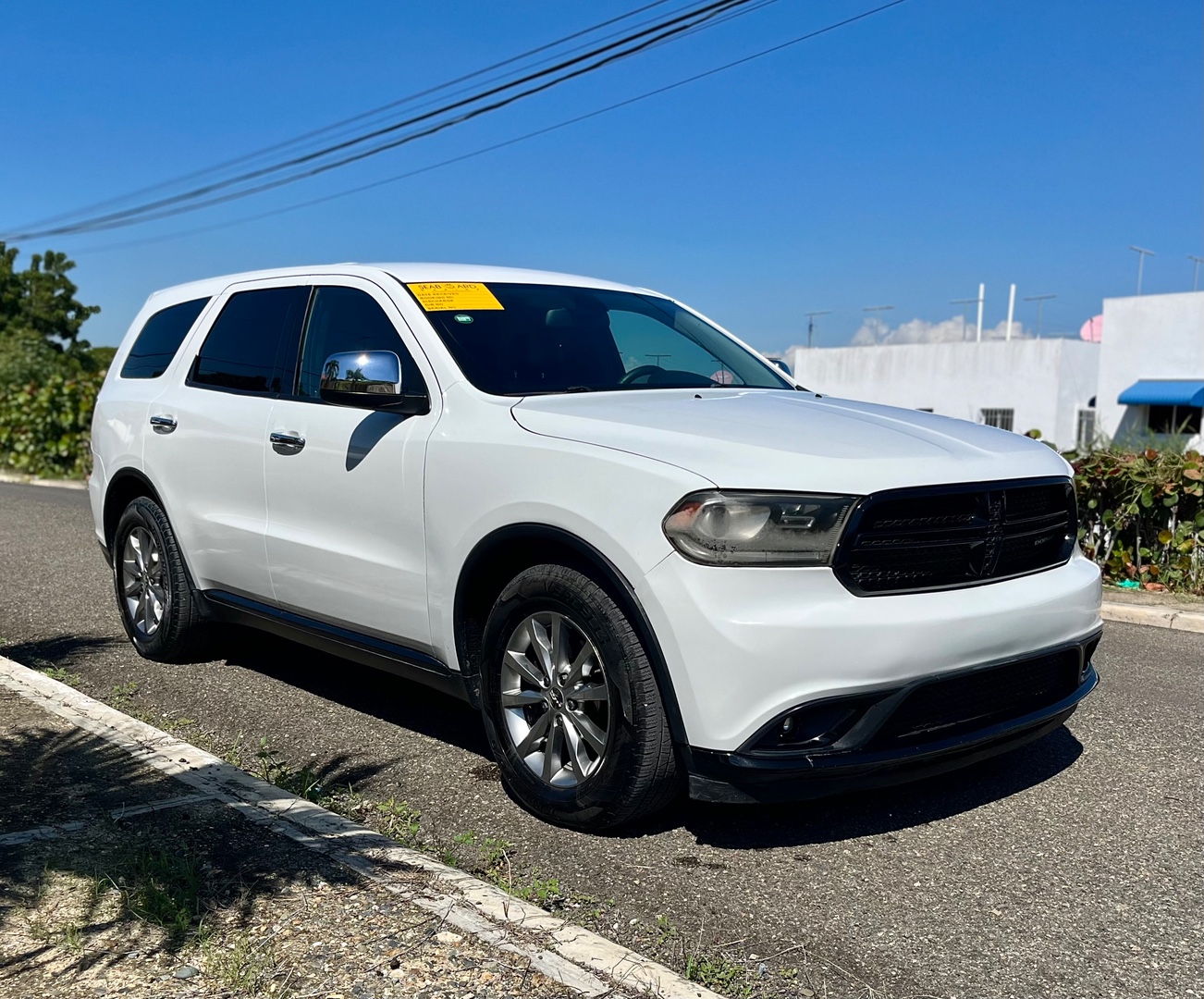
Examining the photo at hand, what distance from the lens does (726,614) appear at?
3404mm

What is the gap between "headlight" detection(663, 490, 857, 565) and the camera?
3434mm

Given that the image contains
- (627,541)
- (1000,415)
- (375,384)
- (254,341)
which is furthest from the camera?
(1000,415)

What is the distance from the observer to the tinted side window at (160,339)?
6.20m

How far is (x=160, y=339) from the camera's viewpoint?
6414mm

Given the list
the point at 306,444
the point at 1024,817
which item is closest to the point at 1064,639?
the point at 1024,817

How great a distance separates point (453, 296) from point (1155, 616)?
17.1 feet

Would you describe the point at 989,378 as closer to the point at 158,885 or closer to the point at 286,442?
the point at 286,442

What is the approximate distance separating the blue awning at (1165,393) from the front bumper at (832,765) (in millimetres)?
32431

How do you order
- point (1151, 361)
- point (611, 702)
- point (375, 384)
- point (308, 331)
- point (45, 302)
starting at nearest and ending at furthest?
point (611, 702)
point (375, 384)
point (308, 331)
point (1151, 361)
point (45, 302)

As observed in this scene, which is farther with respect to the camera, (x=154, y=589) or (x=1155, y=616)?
(x=1155, y=616)

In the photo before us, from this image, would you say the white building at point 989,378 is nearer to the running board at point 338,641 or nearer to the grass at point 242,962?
the running board at point 338,641

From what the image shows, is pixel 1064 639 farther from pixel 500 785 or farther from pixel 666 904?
pixel 500 785

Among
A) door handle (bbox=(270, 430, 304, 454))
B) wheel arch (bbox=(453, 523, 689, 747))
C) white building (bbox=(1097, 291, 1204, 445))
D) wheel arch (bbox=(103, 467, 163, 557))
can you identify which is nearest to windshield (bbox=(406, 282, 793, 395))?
wheel arch (bbox=(453, 523, 689, 747))

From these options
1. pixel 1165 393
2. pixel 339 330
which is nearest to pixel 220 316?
pixel 339 330
